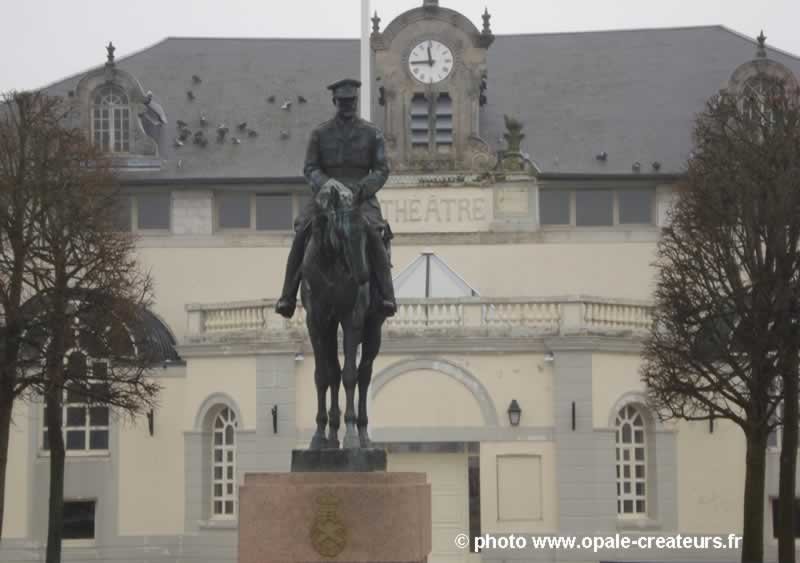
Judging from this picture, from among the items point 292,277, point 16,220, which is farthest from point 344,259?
point 16,220

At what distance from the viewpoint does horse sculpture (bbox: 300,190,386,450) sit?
1625 cm

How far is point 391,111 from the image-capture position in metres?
41.2

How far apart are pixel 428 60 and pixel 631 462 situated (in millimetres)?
11749

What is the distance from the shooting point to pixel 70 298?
31.3 m

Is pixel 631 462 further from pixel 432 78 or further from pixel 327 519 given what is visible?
pixel 327 519

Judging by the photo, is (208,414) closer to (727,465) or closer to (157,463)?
(157,463)

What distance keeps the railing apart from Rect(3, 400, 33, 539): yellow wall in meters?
6.34

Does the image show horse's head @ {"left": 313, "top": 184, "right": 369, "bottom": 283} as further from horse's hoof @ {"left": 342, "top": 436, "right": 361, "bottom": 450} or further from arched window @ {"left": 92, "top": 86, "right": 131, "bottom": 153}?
arched window @ {"left": 92, "top": 86, "right": 131, "bottom": 153}

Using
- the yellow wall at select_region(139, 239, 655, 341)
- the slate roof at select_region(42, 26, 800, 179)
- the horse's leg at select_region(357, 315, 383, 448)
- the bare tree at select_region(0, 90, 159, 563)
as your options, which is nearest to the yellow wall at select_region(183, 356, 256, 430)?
the bare tree at select_region(0, 90, 159, 563)

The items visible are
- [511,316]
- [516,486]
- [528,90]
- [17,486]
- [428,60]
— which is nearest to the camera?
[516,486]

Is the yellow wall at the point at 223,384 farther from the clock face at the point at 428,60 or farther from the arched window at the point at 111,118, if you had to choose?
the clock face at the point at 428,60

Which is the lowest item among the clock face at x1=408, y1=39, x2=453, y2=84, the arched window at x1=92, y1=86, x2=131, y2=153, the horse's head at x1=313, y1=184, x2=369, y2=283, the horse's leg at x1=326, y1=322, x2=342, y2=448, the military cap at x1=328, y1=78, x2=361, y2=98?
the horse's leg at x1=326, y1=322, x2=342, y2=448

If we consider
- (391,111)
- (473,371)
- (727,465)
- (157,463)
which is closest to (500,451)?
(473,371)

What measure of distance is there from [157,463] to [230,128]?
9.89 m
